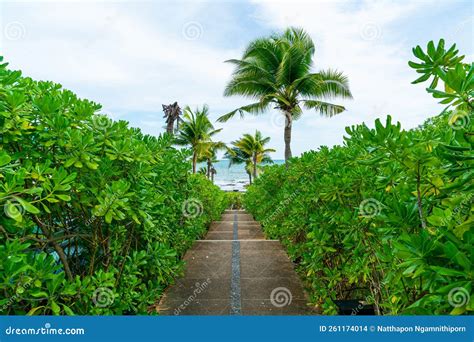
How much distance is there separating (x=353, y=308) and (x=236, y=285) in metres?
1.94

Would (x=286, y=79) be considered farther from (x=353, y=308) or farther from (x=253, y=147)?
(x=253, y=147)

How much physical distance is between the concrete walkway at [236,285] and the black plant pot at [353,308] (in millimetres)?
624

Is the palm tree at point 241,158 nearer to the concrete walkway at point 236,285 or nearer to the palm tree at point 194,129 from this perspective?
the palm tree at point 194,129

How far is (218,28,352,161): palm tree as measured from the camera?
41.8ft

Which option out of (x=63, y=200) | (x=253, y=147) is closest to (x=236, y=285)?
(x=63, y=200)

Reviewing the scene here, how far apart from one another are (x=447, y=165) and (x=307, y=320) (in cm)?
111

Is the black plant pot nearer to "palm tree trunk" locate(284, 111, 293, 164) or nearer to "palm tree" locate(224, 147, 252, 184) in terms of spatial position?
"palm tree trunk" locate(284, 111, 293, 164)

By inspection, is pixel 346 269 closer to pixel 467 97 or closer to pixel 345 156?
pixel 345 156

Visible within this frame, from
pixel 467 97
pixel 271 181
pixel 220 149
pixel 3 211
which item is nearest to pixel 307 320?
pixel 467 97

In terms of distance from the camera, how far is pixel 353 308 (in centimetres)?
300

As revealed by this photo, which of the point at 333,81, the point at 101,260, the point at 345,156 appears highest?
the point at 333,81

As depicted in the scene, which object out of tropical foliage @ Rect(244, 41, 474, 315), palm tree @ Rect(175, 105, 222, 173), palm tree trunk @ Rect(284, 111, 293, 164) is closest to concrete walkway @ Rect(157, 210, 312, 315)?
tropical foliage @ Rect(244, 41, 474, 315)

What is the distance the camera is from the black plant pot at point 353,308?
295cm

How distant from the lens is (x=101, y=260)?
2.55 meters
